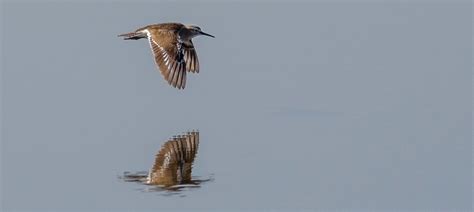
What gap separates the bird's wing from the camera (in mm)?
14258

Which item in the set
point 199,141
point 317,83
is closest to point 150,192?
point 199,141

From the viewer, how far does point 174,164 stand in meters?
12.3

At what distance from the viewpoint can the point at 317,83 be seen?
1650cm

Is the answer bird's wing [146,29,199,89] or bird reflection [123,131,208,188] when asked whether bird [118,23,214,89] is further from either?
bird reflection [123,131,208,188]

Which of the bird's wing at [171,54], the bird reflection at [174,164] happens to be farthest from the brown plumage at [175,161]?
the bird's wing at [171,54]

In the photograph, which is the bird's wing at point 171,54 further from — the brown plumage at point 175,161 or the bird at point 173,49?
the brown plumage at point 175,161

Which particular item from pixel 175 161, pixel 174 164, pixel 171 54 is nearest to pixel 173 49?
pixel 171 54

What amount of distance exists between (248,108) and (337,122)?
131 centimetres

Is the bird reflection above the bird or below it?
below

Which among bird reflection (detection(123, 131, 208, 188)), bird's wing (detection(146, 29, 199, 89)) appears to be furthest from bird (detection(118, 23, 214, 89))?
bird reflection (detection(123, 131, 208, 188))

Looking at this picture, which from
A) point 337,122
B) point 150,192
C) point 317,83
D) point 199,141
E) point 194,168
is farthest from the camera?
point 317,83

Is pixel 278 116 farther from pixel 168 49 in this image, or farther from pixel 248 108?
pixel 168 49

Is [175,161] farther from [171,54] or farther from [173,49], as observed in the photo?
[173,49]

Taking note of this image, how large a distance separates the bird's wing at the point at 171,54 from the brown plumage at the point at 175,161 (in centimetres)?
95
